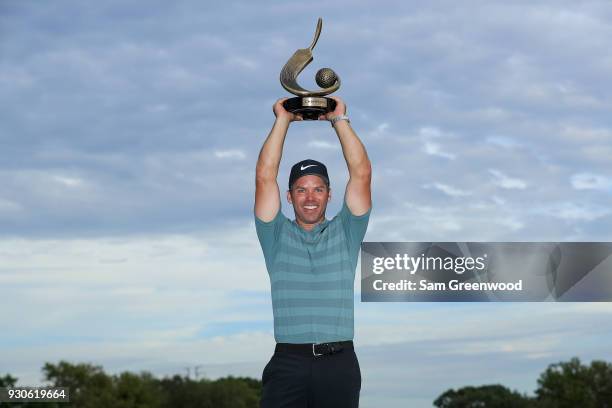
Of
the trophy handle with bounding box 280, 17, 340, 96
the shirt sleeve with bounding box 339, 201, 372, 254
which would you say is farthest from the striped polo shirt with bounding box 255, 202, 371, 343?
the trophy handle with bounding box 280, 17, 340, 96

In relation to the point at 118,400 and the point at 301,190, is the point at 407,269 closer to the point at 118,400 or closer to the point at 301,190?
the point at 301,190

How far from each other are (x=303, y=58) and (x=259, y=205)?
1783mm

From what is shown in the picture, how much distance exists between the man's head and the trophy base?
23.0 inches

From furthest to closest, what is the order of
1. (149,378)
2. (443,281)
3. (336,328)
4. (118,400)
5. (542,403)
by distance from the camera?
(149,378) < (118,400) < (542,403) < (443,281) < (336,328)

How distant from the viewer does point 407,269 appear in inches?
902

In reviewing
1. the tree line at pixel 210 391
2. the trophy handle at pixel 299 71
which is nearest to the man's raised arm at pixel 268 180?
the trophy handle at pixel 299 71

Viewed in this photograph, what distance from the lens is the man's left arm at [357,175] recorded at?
9.21m

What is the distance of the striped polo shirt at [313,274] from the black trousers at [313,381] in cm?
19

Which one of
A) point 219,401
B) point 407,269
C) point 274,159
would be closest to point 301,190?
point 274,159

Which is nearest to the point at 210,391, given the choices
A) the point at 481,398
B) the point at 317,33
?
the point at 481,398

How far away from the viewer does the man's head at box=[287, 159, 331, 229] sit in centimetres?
920

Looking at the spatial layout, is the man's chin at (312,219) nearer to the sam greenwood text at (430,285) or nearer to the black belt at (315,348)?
the black belt at (315,348)

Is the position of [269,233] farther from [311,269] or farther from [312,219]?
[311,269]

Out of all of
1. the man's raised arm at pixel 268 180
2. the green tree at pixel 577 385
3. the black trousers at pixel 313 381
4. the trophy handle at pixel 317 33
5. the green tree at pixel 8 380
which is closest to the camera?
the black trousers at pixel 313 381
